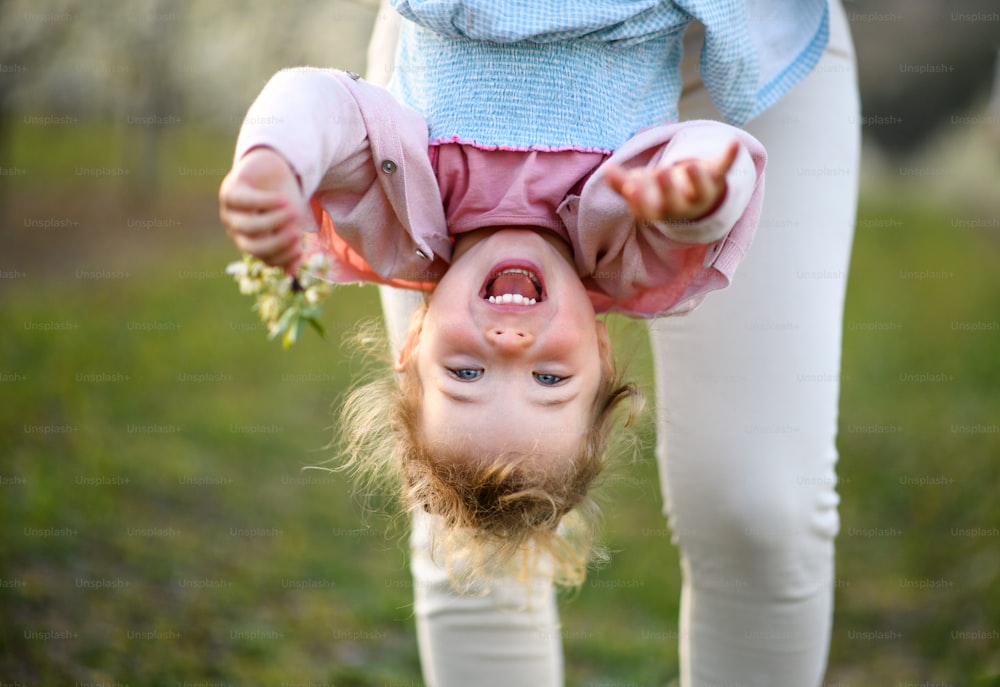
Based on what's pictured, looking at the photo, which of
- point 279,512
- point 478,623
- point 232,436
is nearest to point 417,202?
point 478,623

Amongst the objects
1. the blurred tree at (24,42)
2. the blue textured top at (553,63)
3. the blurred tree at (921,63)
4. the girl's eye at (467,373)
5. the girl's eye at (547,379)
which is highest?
the blurred tree at (921,63)

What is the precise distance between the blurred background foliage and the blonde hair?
6.4 inches

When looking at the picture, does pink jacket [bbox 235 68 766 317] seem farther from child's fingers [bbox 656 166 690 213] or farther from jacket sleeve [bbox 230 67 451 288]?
child's fingers [bbox 656 166 690 213]

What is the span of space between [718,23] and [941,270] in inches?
238

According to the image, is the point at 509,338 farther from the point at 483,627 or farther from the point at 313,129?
the point at 483,627

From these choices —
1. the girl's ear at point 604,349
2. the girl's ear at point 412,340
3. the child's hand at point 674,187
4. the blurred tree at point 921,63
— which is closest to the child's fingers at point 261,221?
the child's hand at point 674,187

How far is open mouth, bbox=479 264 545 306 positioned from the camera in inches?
62.2

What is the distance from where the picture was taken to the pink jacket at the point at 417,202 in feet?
4.51

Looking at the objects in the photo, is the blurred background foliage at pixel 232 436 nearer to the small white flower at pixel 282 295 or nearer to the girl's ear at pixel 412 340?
the small white flower at pixel 282 295

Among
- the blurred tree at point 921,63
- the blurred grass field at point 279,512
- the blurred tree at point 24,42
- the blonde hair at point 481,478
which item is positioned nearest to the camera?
the blonde hair at point 481,478

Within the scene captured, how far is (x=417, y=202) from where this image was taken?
1.57 m

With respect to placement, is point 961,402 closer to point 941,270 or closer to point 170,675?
point 941,270

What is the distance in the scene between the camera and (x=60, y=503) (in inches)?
136

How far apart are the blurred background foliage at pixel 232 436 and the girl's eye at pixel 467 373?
1.45 ft
